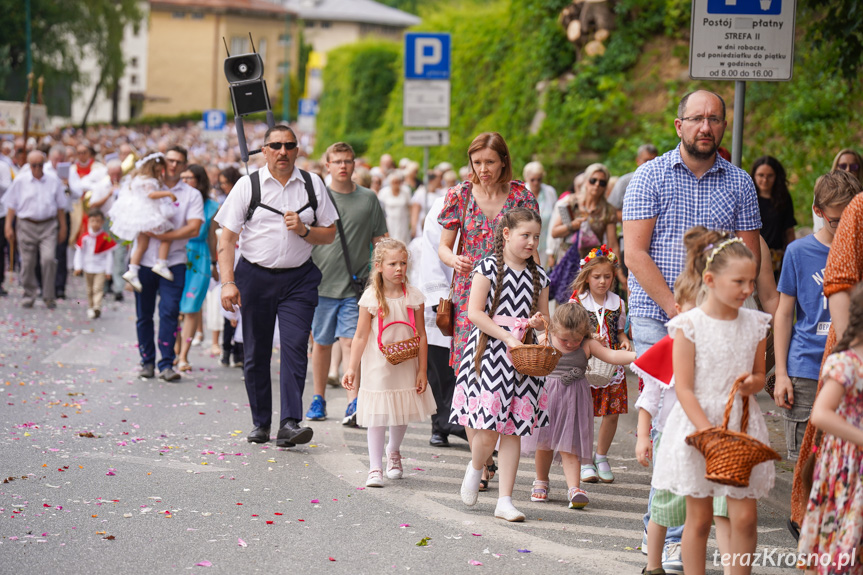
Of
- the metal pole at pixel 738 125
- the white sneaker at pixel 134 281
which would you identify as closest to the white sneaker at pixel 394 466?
the metal pole at pixel 738 125

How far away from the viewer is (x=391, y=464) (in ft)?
24.2

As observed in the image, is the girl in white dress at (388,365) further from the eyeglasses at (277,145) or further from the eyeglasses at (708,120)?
the eyeglasses at (708,120)

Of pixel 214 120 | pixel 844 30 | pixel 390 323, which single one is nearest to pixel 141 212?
pixel 390 323

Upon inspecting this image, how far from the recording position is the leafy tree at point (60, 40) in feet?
167

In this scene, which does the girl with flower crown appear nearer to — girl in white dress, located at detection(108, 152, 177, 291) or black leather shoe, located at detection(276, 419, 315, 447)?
black leather shoe, located at detection(276, 419, 315, 447)

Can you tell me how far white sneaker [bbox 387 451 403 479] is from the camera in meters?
7.30

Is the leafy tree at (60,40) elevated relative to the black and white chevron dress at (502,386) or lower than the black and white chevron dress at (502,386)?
elevated

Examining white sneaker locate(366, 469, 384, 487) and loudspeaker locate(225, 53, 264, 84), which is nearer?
white sneaker locate(366, 469, 384, 487)

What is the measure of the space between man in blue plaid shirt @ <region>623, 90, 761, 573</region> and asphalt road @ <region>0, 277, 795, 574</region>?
2.80 feet

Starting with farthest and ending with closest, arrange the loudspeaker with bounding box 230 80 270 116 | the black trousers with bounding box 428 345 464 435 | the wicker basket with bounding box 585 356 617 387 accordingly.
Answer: the loudspeaker with bounding box 230 80 270 116 → the black trousers with bounding box 428 345 464 435 → the wicker basket with bounding box 585 356 617 387

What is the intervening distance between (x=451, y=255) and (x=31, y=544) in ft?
9.64

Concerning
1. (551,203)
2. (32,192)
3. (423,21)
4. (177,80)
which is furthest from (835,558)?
(177,80)

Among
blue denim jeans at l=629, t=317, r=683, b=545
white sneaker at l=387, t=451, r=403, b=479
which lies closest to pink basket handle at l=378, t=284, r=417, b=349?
white sneaker at l=387, t=451, r=403, b=479

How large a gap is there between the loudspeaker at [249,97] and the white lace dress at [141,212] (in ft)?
5.41
